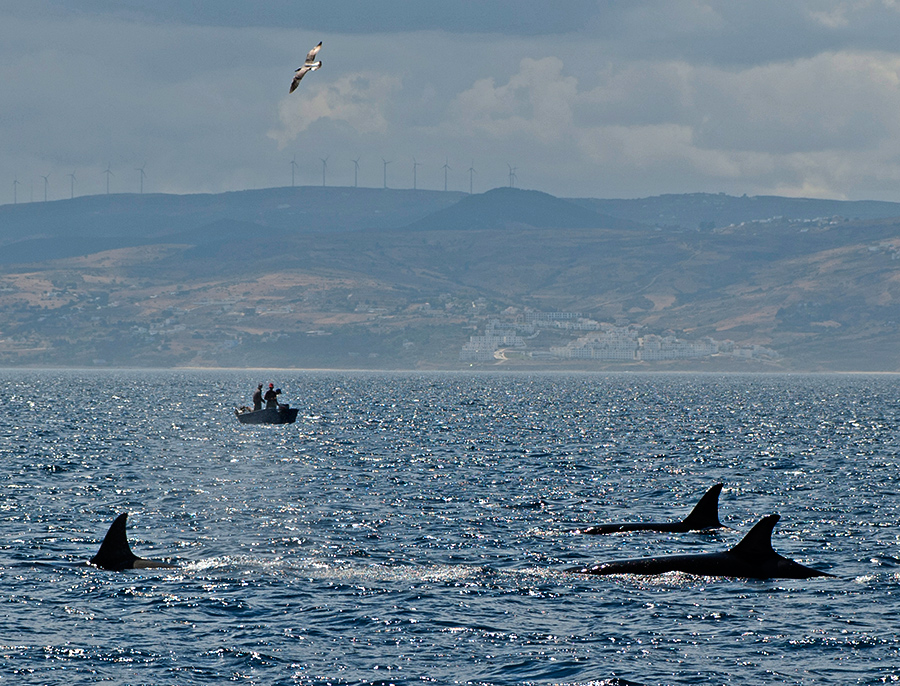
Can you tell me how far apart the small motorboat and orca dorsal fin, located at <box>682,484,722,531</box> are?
68706 mm

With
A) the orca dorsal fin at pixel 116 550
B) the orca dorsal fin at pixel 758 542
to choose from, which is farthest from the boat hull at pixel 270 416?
the orca dorsal fin at pixel 758 542

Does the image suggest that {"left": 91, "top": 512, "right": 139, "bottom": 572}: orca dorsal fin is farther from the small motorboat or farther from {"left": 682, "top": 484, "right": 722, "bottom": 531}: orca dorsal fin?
the small motorboat

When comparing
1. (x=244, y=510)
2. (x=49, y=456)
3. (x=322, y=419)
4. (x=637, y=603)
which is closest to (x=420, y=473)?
(x=244, y=510)

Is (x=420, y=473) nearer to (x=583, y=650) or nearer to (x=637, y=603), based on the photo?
(x=637, y=603)

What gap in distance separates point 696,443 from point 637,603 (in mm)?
62767

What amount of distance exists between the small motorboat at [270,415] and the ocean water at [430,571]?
2635cm

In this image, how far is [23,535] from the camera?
144 ft

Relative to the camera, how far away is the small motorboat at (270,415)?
111562 millimetres

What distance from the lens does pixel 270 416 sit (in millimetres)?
112188

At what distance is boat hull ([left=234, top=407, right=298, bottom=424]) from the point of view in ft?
366

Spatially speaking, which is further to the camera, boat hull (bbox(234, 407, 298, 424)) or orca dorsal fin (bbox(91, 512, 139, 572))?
boat hull (bbox(234, 407, 298, 424))

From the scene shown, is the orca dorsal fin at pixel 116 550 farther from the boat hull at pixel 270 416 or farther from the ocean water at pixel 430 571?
the boat hull at pixel 270 416

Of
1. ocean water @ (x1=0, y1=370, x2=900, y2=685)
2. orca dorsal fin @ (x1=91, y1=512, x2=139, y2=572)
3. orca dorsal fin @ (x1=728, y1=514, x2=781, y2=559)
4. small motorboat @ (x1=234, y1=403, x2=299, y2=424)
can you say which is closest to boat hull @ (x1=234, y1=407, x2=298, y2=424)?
small motorboat @ (x1=234, y1=403, x2=299, y2=424)

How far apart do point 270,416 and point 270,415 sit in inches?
6.2
